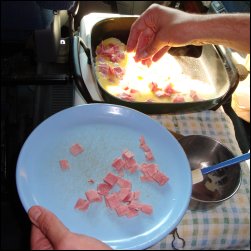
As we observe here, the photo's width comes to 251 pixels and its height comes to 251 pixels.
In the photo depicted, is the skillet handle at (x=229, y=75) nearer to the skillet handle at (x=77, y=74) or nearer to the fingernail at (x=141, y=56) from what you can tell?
the fingernail at (x=141, y=56)

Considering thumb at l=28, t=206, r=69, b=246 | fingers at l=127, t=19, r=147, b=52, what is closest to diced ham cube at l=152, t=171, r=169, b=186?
thumb at l=28, t=206, r=69, b=246

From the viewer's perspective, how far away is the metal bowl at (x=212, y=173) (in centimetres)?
75

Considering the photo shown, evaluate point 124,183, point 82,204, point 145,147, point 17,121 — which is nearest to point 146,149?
point 145,147

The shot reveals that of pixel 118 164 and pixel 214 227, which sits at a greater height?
pixel 118 164

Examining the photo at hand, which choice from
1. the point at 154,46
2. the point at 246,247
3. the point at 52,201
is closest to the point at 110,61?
the point at 154,46

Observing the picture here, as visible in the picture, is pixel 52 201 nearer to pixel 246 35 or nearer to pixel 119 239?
pixel 119 239

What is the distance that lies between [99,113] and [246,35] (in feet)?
1.33

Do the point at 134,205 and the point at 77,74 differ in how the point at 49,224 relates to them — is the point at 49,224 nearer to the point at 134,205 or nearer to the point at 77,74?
the point at 134,205

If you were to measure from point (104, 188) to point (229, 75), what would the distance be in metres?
0.58

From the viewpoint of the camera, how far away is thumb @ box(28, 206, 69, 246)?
54 cm

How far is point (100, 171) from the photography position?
2.40 feet

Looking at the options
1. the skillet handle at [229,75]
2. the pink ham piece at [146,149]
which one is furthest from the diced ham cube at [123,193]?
the skillet handle at [229,75]

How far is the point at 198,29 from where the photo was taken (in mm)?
822

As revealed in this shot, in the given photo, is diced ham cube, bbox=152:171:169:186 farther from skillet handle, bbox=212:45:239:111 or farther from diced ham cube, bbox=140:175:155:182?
skillet handle, bbox=212:45:239:111
